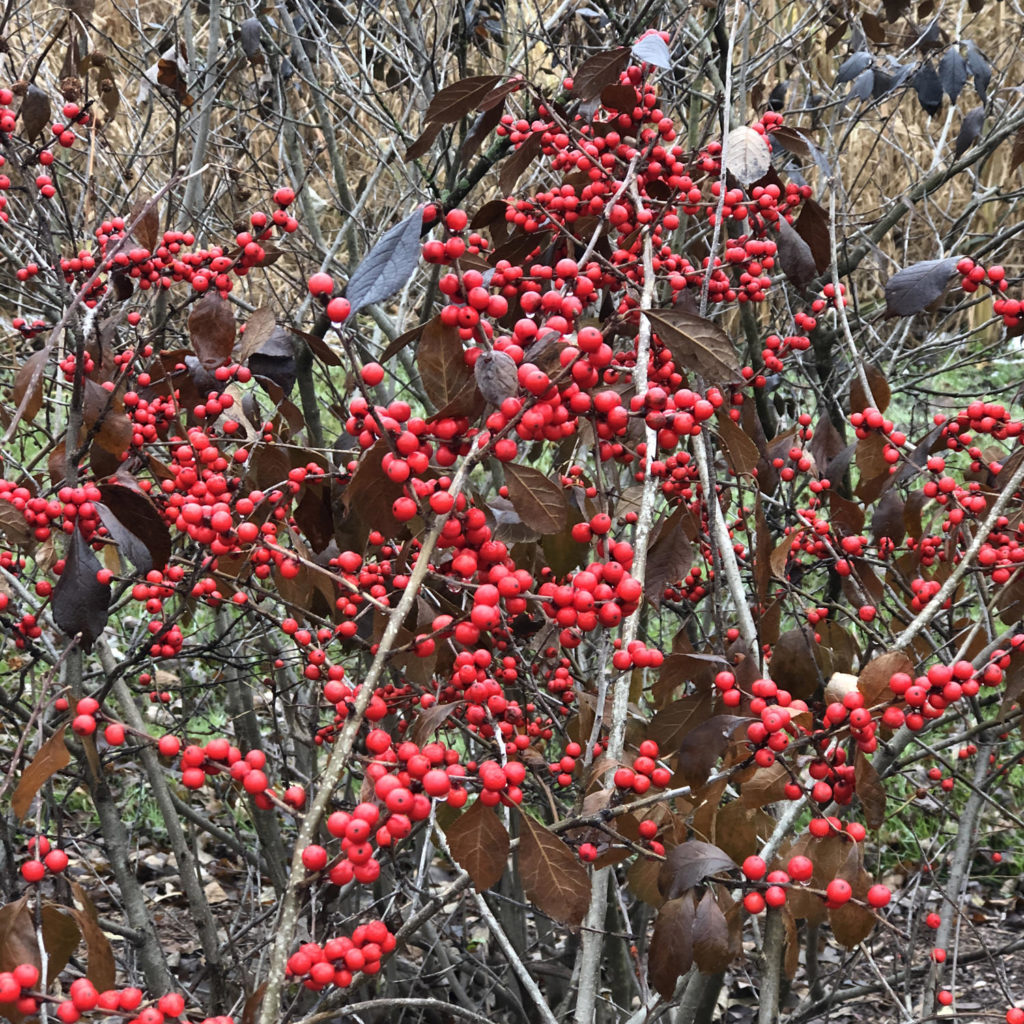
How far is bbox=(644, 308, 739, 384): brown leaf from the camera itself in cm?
141

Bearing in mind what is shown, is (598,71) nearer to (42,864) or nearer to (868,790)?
(868,790)

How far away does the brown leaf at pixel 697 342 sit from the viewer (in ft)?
4.63

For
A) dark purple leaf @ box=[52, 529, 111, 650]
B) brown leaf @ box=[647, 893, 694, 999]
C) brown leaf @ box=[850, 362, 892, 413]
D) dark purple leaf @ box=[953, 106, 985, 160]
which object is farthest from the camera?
dark purple leaf @ box=[953, 106, 985, 160]

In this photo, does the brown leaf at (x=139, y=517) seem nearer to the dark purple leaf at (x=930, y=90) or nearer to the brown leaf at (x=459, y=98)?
the brown leaf at (x=459, y=98)

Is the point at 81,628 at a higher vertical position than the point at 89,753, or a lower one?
higher

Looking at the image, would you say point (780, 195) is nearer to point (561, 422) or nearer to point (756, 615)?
point (756, 615)

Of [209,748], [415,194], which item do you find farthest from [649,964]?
[415,194]

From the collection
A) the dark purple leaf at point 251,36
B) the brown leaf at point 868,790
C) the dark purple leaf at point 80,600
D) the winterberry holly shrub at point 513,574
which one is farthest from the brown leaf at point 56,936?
the dark purple leaf at point 251,36

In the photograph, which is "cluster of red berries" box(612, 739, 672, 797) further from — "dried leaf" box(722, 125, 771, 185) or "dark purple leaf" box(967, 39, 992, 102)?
"dark purple leaf" box(967, 39, 992, 102)

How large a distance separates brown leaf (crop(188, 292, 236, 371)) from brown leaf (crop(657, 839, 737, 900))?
3.94ft

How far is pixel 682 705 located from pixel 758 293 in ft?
3.16

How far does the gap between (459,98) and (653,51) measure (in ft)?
1.48

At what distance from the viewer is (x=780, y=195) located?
2.21 m

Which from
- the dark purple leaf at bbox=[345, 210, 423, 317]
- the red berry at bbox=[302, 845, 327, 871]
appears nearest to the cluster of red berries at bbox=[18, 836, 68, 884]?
the red berry at bbox=[302, 845, 327, 871]
